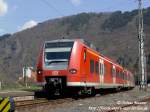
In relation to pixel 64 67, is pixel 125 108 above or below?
below

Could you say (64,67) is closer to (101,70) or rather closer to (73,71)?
(73,71)

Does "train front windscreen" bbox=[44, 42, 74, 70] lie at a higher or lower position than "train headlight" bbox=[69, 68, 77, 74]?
higher

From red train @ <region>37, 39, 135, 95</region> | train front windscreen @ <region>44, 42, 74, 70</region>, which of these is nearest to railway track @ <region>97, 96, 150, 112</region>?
red train @ <region>37, 39, 135, 95</region>

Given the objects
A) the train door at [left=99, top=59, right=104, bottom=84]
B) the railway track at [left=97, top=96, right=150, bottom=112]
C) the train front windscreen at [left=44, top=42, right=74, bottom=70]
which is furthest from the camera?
the train door at [left=99, top=59, right=104, bottom=84]

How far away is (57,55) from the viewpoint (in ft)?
81.9

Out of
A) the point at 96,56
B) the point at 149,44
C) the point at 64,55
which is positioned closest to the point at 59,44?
the point at 64,55

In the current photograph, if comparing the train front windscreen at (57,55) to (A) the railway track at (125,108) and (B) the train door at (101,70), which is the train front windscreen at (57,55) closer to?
(A) the railway track at (125,108)

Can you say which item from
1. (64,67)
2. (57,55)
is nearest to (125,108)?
(64,67)

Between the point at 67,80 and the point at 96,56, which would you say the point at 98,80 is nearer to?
the point at 96,56

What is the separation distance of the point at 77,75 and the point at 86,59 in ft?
6.07

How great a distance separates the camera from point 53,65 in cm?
2477

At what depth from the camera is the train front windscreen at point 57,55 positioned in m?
24.7

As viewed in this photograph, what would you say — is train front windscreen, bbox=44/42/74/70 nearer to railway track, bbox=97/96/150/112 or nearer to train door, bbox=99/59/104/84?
railway track, bbox=97/96/150/112

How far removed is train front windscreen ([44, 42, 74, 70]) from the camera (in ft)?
81.0
